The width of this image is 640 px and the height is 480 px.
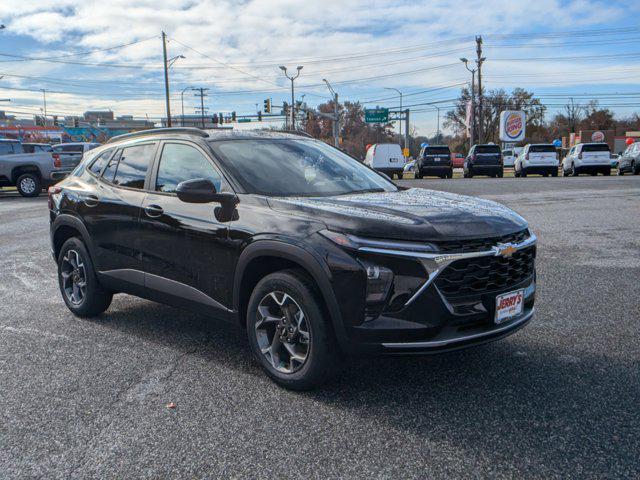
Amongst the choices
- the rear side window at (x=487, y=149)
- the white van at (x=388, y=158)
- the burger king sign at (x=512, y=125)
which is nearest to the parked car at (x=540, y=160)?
the rear side window at (x=487, y=149)

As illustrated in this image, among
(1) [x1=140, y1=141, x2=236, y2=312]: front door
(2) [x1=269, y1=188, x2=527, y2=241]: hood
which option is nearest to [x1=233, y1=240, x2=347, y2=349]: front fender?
(2) [x1=269, y1=188, x2=527, y2=241]: hood

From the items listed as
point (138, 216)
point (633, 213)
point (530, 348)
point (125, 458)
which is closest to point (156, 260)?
point (138, 216)

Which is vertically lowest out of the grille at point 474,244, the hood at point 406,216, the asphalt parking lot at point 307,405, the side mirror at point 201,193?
the asphalt parking lot at point 307,405

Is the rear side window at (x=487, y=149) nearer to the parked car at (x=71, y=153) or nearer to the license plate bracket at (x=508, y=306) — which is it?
the parked car at (x=71, y=153)

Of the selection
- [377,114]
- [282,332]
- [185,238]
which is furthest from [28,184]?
[377,114]

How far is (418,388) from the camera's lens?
3.72m

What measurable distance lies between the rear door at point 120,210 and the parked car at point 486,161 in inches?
1110

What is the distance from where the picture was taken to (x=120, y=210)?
4875 mm

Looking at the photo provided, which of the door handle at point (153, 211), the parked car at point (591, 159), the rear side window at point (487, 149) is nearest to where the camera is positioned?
the door handle at point (153, 211)

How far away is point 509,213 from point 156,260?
2.64m

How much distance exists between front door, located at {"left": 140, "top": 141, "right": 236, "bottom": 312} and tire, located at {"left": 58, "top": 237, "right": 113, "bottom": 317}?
945 mm

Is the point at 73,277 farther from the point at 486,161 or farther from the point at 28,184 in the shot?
the point at 486,161

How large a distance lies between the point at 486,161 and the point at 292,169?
28630mm

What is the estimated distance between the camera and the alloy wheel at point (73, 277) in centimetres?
543
